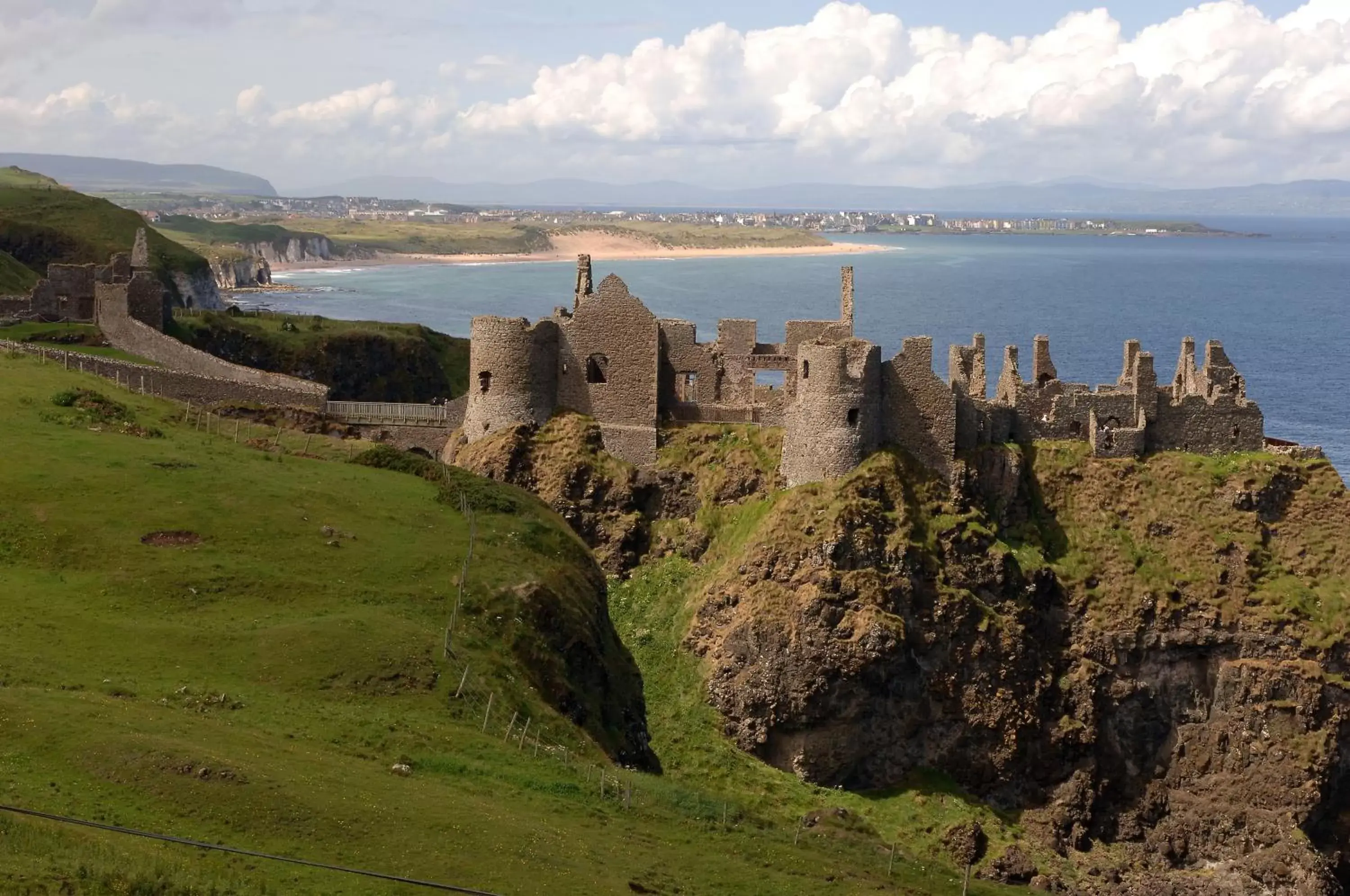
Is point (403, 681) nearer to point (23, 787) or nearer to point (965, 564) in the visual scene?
point (23, 787)

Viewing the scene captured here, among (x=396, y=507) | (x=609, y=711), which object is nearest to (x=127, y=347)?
(x=396, y=507)

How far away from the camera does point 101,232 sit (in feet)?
422

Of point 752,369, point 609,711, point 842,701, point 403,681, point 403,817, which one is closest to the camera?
point 403,817

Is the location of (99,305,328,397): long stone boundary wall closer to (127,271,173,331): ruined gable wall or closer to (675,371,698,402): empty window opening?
(127,271,173,331): ruined gable wall

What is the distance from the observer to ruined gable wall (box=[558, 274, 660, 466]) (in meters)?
66.8

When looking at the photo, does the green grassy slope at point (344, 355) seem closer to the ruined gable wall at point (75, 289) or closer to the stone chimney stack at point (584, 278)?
the ruined gable wall at point (75, 289)

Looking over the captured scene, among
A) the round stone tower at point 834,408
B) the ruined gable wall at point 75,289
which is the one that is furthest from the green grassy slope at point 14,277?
the round stone tower at point 834,408

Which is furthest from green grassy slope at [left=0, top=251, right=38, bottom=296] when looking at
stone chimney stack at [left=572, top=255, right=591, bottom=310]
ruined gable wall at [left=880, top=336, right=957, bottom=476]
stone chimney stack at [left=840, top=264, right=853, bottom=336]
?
ruined gable wall at [left=880, top=336, right=957, bottom=476]

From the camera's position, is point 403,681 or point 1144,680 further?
point 1144,680

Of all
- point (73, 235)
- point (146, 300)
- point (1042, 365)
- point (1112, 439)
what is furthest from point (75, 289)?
point (1112, 439)

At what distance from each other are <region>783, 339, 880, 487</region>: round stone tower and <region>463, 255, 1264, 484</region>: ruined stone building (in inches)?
1.9

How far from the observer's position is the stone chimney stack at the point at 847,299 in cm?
6694

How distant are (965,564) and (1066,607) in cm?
377

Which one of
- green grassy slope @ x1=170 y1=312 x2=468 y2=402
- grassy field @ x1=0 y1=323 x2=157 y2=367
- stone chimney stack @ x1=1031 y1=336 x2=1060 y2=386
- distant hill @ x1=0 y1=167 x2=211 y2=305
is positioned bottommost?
green grassy slope @ x1=170 y1=312 x2=468 y2=402
